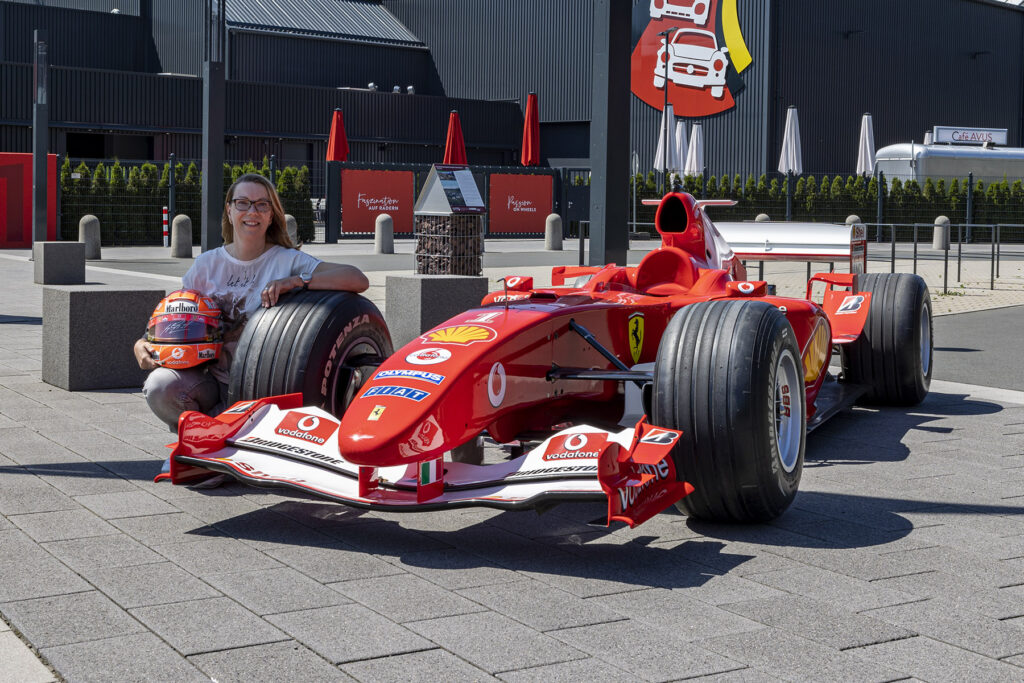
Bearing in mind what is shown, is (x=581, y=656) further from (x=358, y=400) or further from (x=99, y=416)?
(x=99, y=416)

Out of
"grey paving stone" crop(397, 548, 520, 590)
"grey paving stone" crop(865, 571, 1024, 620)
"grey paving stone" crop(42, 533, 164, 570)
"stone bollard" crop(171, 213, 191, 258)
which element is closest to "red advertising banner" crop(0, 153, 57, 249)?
"stone bollard" crop(171, 213, 191, 258)

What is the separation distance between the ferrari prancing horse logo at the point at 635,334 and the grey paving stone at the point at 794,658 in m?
2.57

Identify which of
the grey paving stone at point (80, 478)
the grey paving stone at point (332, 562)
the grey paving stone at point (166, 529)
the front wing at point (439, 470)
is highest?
the front wing at point (439, 470)

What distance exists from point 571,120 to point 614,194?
133ft

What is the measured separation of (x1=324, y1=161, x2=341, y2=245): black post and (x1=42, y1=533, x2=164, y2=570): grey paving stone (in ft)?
88.8

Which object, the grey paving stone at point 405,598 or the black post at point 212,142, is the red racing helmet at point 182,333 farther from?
the black post at point 212,142

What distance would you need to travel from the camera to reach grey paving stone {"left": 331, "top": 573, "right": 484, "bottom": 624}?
13.4 feet

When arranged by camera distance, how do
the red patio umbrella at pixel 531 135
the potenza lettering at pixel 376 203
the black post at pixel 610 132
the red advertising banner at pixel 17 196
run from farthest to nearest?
1. the red patio umbrella at pixel 531 135
2. the potenza lettering at pixel 376 203
3. the red advertising banner at pixel 17 196
4. the black post at pixel 610 132

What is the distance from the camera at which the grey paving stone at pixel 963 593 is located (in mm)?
4184

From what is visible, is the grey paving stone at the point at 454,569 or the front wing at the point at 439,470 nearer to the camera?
the grey paving stone at the point at 454,569

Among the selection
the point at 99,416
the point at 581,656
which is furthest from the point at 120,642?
the point at 99,416

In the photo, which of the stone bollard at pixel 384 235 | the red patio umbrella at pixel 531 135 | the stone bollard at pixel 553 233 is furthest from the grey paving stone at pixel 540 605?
the red patio umbrella at pixel 531 135

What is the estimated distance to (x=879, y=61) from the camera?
48.2 m

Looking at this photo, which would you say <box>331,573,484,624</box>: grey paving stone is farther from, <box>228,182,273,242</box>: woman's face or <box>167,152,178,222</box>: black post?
<box>167,152,178,222</box>: black post
